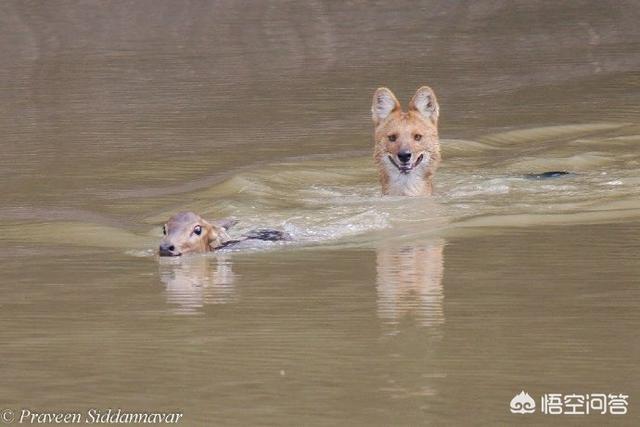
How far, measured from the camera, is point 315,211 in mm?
13203

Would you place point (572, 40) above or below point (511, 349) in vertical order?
above

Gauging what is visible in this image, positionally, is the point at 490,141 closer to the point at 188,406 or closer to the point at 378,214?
the point at 378,214

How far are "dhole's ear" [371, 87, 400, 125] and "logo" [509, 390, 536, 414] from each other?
808 cm

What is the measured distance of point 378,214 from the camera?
41.8 feet

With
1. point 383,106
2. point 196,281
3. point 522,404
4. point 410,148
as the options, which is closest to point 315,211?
point 410,148

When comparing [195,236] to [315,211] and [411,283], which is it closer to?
[411,283]

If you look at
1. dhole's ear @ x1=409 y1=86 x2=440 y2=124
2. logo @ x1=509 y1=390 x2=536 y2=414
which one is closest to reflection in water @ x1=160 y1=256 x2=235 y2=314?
logo @ x1=509 y1=390 x2=536 y2=414

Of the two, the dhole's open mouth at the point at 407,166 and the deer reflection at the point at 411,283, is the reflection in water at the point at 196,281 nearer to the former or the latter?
the deer reflection at the point at 411,283

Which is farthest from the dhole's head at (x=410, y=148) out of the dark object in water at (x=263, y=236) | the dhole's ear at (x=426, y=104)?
the dark object in water at (x=263, y=236)

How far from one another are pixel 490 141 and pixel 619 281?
8.43 meters

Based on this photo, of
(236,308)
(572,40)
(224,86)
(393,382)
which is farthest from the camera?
(572,40)

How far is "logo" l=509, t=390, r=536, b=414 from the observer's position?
251 inches

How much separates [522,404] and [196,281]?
3.63 meters

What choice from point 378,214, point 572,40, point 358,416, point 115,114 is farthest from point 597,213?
point 572,40
